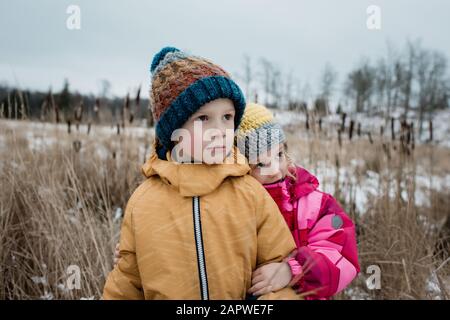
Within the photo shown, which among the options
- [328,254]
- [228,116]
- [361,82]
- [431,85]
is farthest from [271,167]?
[431,85]

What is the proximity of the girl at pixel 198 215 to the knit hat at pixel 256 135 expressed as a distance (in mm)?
158

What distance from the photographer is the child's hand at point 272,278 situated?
116 centimetres

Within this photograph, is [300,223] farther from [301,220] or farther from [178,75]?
[178,75]

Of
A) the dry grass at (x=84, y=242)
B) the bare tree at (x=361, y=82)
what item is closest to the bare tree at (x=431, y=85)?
the bare tree at (x=361, y=82)

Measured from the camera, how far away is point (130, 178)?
3.04 m

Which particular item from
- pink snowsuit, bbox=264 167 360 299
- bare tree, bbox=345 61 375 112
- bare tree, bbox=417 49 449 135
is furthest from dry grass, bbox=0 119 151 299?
bare tree, bbox=417 49 449 135

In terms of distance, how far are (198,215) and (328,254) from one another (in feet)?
1.42

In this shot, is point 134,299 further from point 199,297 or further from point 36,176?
point 36,176

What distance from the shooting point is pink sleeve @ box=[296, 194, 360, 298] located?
117 cm

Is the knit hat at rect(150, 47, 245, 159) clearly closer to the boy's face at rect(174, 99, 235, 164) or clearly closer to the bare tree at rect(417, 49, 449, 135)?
the boy's face at rect(174, 99, 235, 164)

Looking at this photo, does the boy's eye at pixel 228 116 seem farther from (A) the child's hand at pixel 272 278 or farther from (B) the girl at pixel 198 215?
(A) the child's hand at pixel 272 278

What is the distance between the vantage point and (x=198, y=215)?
3.87 ft

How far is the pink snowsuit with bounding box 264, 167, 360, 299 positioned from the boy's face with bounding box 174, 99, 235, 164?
286mm

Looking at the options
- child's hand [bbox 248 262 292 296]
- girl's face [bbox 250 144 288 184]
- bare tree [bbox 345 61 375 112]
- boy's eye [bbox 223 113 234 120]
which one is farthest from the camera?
bare tree [bbox 345 61 375 112]
